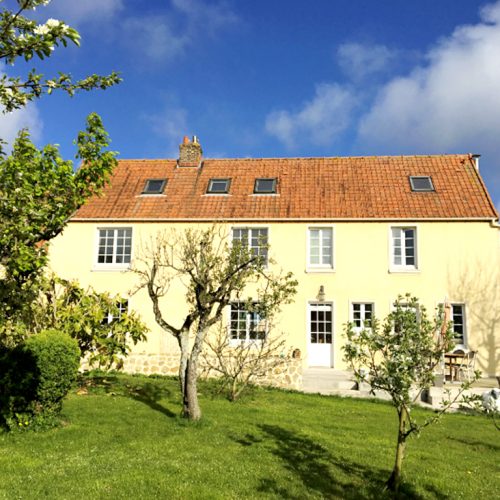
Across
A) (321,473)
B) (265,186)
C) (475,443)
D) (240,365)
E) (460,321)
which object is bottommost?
(475,443)

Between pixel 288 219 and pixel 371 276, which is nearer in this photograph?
pixel 371 276

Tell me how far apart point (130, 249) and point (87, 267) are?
6.48 feet

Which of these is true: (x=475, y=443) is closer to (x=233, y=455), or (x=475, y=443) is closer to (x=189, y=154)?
(x=233, y=455)

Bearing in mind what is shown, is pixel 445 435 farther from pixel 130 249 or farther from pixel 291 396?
pixel 130 249

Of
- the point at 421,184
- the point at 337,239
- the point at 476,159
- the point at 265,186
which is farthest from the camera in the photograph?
the point at 476,159

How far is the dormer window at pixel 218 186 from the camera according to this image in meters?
21.9

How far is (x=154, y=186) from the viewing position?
74.2 feet

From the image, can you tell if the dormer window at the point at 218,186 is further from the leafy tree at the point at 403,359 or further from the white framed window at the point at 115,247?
the leafy tree at the point at 403,359

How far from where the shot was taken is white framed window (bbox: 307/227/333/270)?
2023cm

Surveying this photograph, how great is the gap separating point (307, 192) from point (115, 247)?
8744 mm

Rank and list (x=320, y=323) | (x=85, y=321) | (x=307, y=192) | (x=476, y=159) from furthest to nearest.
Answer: (x=476, y=159) → (x=307, y=192) → (x=320, y=323) → (x=85, y=321)

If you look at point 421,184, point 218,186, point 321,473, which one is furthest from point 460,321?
point 321,473

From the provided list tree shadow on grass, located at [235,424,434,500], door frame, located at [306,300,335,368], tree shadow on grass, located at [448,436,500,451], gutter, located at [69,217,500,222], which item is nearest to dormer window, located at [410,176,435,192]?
gutter, located at [69,217,500,222]

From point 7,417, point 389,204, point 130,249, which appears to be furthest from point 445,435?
point 130,249
